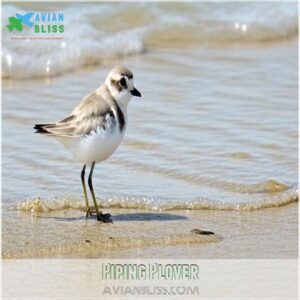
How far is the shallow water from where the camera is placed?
620 centimetres

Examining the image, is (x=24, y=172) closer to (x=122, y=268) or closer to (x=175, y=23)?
(x=122, y=268)

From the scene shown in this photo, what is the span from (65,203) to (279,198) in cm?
143

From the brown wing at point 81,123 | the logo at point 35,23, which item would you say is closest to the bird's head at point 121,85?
the brown wing at point 81,123

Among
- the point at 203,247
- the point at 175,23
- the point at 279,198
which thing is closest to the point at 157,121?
the point at 279,198

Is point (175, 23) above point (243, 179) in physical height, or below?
above

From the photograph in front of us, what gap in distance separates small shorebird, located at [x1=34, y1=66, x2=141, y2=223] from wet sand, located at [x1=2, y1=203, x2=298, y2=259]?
9.1 inches

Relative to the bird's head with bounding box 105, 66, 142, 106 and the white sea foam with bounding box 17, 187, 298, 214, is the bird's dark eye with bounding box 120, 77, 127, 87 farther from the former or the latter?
the white sea foam with bounding box 17, 187, 298, 214

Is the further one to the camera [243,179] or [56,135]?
[243,179]

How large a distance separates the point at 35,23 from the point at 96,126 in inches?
220

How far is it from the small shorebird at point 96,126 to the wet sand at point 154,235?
23 centimetres

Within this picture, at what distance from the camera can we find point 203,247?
17.0 feet

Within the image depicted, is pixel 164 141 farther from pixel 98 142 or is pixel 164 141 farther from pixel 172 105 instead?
pixel 98 142

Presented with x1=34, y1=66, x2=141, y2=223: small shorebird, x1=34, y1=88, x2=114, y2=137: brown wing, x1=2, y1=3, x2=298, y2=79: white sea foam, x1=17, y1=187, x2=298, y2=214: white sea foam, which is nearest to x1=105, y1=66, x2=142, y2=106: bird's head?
x1=34, y1=66, x2=141, y2=223: small shorebird

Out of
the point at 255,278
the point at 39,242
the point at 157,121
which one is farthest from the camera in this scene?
the point at 157,121
